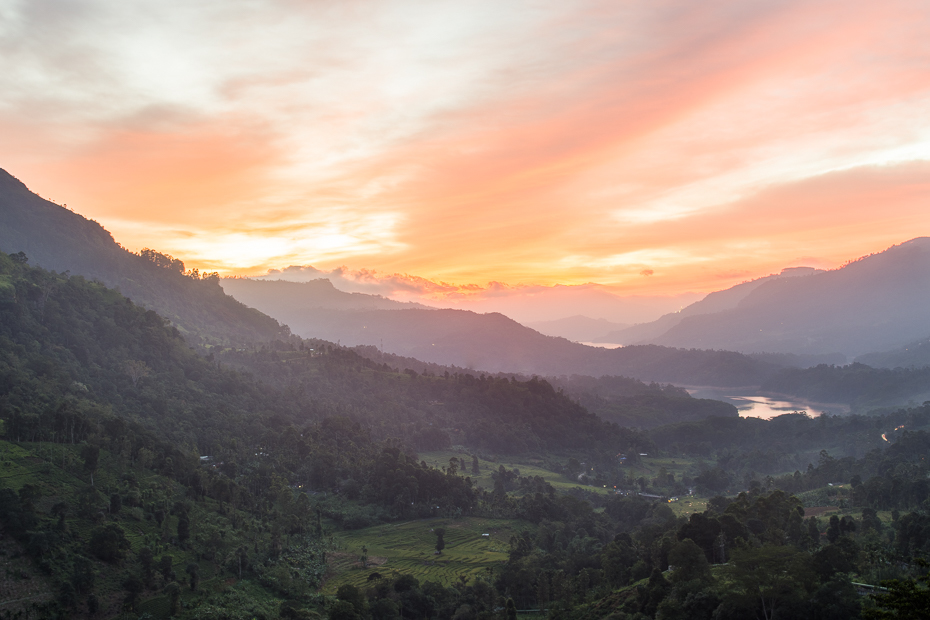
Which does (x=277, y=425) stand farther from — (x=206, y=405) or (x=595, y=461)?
(x=595, y=461)

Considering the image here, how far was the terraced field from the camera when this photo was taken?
45562 mm

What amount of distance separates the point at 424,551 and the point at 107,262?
12692cm

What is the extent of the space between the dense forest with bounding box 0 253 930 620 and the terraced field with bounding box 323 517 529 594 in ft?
4.22

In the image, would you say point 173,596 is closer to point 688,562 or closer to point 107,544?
point 107,544

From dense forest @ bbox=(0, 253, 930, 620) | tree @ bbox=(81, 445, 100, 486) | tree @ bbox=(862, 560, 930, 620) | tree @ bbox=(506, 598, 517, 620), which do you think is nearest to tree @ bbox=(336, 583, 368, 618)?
dense forest @ bbox=(0, 253, 930, 620)

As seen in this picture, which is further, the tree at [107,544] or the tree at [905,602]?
the tree at [107,544]

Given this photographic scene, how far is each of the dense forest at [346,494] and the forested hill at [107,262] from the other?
28.3 meters

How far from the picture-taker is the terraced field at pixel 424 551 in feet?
149

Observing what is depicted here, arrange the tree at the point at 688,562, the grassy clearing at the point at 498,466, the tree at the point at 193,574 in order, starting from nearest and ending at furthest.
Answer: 1. the tree at the point at 688,562
2. the tree at the point at 193,574
3. the grassy clearing at the point at 498,466

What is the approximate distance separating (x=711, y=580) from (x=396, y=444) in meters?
63.1

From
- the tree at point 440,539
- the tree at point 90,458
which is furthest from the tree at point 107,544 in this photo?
the tree at point 440,539

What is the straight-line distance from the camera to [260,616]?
A: 33062 mm

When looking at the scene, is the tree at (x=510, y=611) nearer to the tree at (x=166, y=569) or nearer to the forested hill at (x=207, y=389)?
the tree at (x=166, y=569)

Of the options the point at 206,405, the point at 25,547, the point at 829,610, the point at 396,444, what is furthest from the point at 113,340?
the point at 829,610
